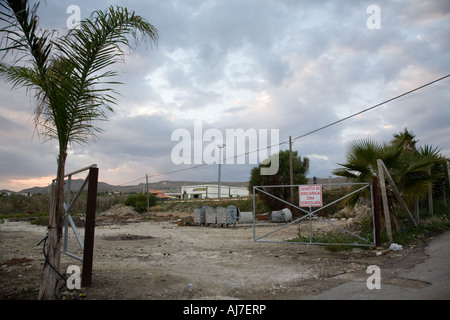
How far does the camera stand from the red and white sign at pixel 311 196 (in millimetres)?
9977

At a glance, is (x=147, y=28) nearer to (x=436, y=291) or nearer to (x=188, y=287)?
(x=188, y=287)

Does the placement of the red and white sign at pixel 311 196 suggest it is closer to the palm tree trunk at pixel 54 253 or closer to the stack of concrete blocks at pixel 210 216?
the palm tree trunk at pixel 54 253

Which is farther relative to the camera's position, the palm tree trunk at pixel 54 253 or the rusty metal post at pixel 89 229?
the rusty metal post at pixel 89 229

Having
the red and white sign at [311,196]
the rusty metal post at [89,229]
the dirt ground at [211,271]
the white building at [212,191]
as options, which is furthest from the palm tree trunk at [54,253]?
the white building at [212,191]

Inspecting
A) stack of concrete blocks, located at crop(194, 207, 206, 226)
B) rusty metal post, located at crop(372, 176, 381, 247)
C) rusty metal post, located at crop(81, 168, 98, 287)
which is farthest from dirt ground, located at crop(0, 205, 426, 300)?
stack of concrete blocks, located at crop(194, 207, 206, 226)

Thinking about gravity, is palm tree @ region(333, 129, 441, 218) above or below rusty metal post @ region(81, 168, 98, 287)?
above

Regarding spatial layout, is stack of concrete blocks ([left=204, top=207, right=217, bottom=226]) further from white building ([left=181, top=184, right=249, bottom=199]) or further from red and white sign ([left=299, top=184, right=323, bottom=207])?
white building ([left=181, top=184, right=249, bottom=199])

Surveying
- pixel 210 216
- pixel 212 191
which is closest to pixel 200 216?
pixel 210 216

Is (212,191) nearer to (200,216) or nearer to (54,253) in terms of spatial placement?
(200,216)

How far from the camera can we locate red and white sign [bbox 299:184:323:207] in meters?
9.98

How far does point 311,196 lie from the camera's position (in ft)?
33.0

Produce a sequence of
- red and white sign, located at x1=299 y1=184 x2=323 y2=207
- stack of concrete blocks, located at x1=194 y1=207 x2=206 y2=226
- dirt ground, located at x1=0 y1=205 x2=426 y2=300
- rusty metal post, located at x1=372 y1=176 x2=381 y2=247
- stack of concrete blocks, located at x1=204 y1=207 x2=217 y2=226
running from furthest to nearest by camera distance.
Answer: stack of concrete blocks, located at x1=194 y1=207 x2=206 y2=226 → stack of concrete blocks, located at x1=204 y1=207 x2=217 y2=226 → red and white sign, located at x1=299 y1=184 x2=323 y2=207 → rusty metal post, located at x1=372 y1=176 x2=381 y2=247 → dirt ground, located at x1=0 y1=205 x2=426 y2=300

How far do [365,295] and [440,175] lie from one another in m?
8.33
